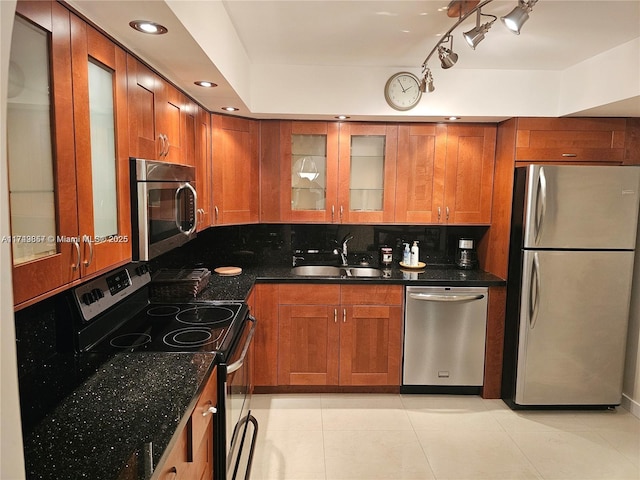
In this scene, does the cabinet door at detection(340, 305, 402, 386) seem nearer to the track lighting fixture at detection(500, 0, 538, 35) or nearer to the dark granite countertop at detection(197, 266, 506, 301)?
the dark granite countertop at detection(197, 266, 506, 301)

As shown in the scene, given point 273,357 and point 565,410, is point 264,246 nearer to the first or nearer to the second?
point 273,357

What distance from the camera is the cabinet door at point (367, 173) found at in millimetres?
3326

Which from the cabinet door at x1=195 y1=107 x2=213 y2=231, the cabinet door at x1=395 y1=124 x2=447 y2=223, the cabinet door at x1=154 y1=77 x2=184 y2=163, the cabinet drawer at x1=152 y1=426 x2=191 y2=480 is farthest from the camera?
the cabinet door at x1=395 y1=124 x2=447 y2=223

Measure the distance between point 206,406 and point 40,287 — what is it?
0.81 meters

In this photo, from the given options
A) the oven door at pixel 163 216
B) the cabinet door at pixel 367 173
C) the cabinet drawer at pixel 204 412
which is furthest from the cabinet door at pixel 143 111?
the cabinet door at pixel 367 173

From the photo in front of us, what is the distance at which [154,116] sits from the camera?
1962 mm

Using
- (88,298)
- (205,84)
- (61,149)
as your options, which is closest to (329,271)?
(205,84)

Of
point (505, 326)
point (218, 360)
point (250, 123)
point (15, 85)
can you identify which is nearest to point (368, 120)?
point (250, 123)

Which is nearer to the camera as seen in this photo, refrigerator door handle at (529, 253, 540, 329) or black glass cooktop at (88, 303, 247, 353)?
black glass cooktop at (88, 303, 247, 353)

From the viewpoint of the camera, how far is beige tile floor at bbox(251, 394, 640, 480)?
95.0 inches

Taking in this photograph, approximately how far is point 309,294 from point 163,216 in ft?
4.90

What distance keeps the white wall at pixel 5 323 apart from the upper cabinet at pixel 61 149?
566mm

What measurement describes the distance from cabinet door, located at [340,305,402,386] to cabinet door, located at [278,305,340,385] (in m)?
0.08

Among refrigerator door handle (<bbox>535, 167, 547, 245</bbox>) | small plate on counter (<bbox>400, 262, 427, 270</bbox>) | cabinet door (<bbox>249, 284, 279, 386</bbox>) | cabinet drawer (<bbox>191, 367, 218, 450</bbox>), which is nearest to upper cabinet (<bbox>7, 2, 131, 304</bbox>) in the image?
cabinet drawer (<bbox>191, 367, 218, 450</bbox>)
